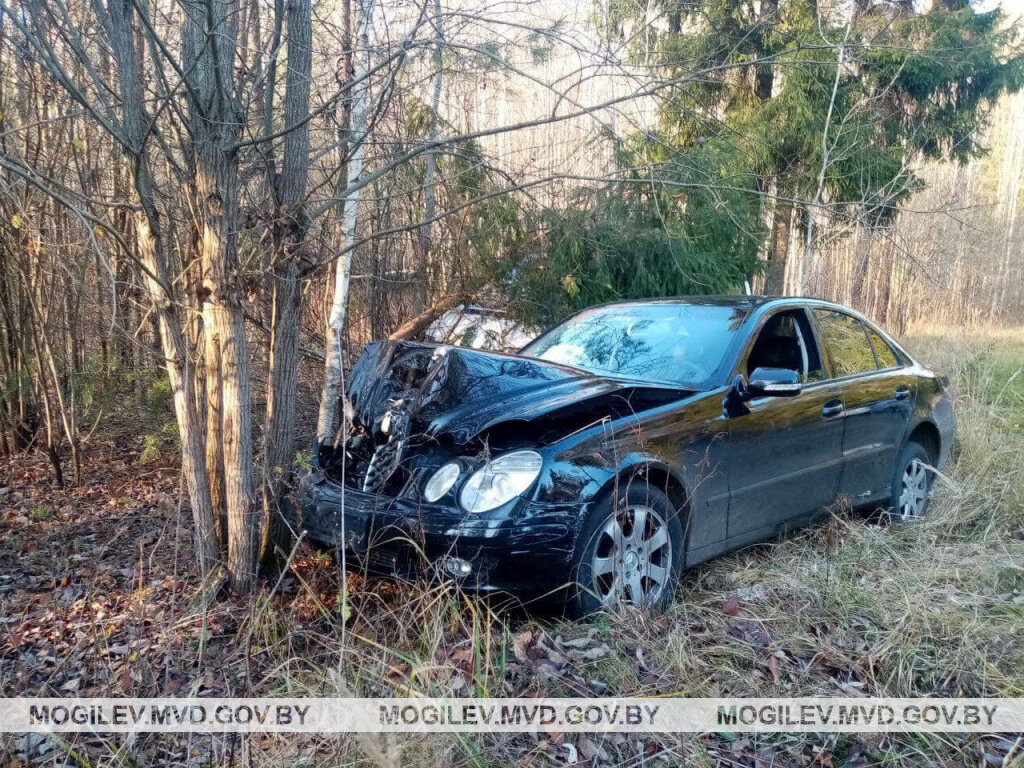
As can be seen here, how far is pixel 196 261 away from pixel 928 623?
3.52 meters

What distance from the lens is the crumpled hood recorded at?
342cm

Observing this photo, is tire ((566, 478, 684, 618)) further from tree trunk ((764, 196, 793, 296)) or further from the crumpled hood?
tree trunk ((764, 196, 793, 296))

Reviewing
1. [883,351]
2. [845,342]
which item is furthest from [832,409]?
[883,351]

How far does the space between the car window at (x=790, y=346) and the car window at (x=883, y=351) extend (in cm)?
85

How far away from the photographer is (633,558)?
11.0 ft

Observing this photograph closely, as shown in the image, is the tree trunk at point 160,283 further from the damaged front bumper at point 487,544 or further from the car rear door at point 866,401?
the car rear door at point 866,401

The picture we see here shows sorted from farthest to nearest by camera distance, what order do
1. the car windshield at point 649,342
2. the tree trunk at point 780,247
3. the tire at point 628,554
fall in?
1. the tree trunk at point 780,247
2. the car windshield at point 649,342
3. the tire at point 628,554

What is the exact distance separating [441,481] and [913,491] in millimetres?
3653

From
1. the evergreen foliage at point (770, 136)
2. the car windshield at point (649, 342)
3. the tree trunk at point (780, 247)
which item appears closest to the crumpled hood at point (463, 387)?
the car windshield at point (649, 342)

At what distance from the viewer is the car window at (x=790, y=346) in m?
4.37

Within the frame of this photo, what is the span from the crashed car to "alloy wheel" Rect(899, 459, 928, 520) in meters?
0.09

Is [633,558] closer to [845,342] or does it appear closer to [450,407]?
[450,407]

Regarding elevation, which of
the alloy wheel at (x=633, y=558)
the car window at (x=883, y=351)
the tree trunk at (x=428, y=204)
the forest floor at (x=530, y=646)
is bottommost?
the forest floor at (x=530, y=646)

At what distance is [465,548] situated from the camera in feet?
9.97
